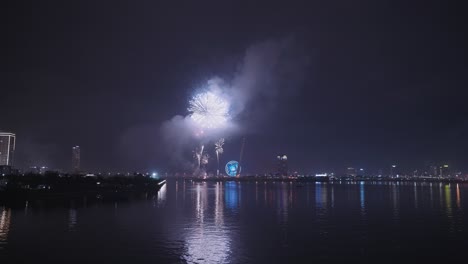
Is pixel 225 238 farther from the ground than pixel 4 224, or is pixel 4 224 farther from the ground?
pixel 4 224

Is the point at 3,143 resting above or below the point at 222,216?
above

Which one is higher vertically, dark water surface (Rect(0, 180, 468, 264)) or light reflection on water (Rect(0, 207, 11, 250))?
light reflection on water (Rect(0, 207, 11, 250))

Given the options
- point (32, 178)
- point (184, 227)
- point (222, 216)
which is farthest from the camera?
point (32, 178)

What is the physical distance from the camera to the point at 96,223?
130 ft

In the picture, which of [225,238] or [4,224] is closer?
[225,238]

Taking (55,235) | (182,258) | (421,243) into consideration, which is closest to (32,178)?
(55,235)

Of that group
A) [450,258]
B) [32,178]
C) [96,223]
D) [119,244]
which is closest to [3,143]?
[32,178]

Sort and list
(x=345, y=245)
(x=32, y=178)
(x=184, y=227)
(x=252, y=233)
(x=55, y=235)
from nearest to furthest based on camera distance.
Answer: (x=345, y=245) < (x=55, y=235) < (x=252, y=233) < (x=184, y=227) < (x=32, y=178)

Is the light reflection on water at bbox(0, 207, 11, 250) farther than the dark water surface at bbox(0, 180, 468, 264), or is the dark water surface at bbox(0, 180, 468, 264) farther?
the light reflection on water at bbox(0, 207, 11, 250)

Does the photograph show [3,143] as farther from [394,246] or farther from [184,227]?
[394,246]

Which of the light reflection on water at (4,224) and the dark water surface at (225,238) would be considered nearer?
the dark water surface at (225,238)

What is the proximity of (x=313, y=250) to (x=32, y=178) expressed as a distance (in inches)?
3151

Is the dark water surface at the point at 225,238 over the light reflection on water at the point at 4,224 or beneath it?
beneath

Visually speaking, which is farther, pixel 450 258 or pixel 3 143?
pixel 3 143
